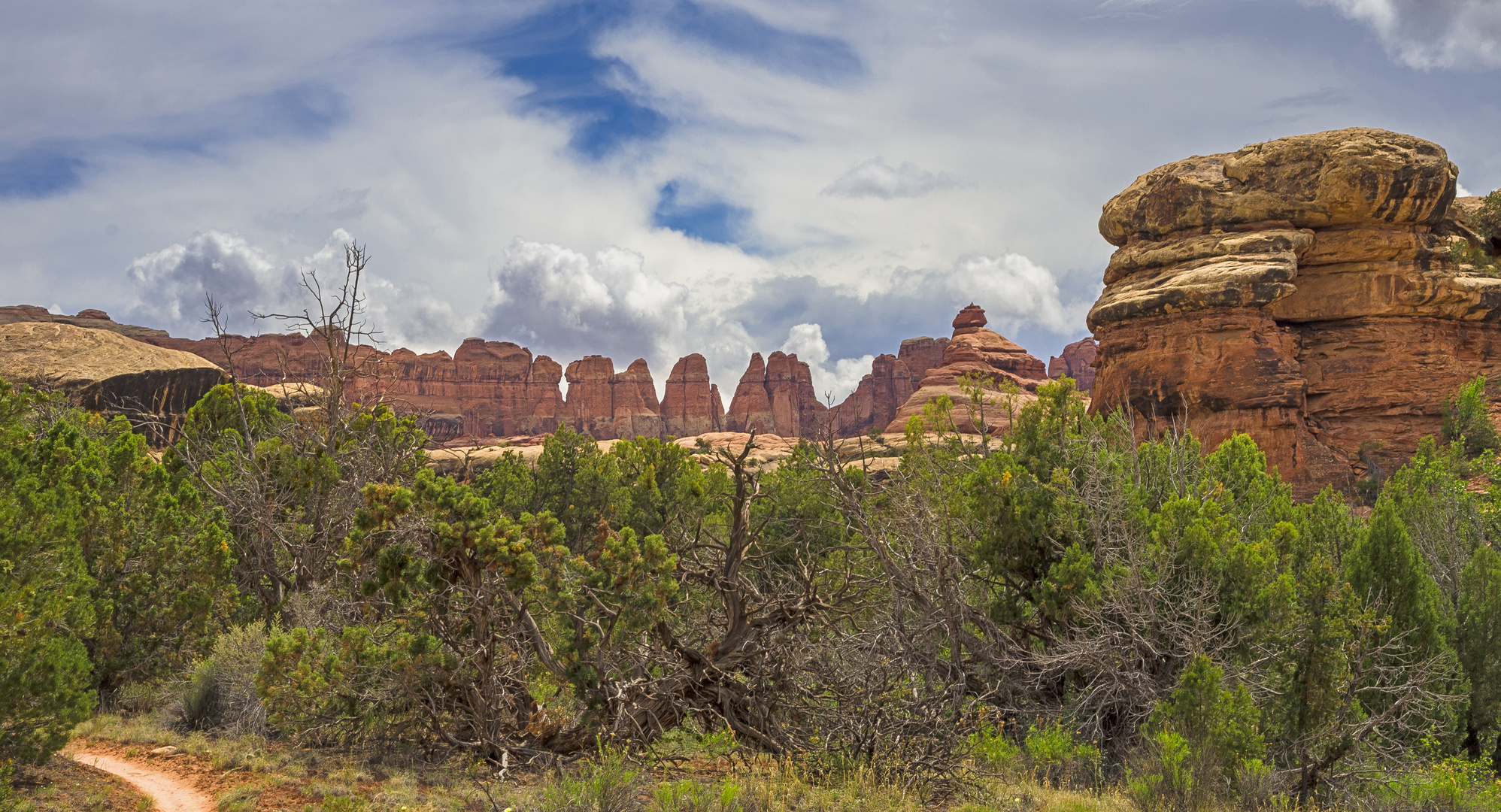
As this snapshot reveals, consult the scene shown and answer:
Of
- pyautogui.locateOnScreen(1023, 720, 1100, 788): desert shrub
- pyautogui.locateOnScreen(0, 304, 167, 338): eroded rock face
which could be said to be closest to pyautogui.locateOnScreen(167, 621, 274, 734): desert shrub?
A: pyautogui.locateOnScreen(1023, 720, 1100, 788): desert shrub

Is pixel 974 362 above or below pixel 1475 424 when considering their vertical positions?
above

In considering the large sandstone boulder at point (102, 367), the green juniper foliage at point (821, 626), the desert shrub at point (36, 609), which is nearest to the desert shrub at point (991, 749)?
the green juniper foliage at point (821, 626)

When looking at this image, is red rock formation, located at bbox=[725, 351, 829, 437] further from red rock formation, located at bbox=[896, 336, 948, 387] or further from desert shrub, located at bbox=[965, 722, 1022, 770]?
desert shrub, located at bbox=[965, 722, 1022, 770]

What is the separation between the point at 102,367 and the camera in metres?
44.1

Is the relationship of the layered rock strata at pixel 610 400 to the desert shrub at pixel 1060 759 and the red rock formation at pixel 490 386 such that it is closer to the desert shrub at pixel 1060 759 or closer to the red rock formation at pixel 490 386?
the red rock formation at pixel 490 386

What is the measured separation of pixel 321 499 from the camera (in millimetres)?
12734

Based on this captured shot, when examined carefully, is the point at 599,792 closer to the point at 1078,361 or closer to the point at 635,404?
the point at 635,404

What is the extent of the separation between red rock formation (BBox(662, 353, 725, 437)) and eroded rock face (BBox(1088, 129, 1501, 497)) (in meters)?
99.6

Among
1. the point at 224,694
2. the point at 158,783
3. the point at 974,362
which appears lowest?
the point at 158,783

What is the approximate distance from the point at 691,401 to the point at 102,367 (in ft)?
312

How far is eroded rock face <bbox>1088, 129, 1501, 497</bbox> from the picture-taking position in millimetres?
35219

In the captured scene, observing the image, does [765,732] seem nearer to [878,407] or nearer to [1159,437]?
[1159,437]

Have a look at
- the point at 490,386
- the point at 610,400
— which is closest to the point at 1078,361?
the point at 610,400

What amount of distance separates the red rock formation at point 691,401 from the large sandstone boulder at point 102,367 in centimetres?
8664
